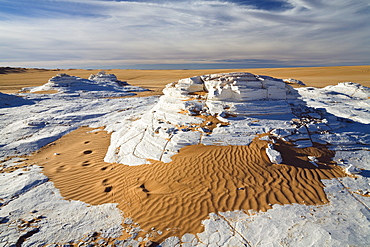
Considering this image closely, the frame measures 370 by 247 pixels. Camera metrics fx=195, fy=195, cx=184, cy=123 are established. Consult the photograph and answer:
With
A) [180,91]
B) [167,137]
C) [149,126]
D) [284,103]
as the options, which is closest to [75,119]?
[149,126]

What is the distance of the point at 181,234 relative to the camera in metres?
4.52

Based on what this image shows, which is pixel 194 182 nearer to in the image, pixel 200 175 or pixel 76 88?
pixel 200 175

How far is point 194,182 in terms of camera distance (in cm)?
620

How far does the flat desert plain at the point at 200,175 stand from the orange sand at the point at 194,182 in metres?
0.04

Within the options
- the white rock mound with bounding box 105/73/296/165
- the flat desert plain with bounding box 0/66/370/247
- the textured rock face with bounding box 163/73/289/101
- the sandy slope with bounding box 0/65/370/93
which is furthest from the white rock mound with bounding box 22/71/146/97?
the textured rock face with bounding box 163/73/289/101

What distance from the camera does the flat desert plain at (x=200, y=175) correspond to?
15.0ft

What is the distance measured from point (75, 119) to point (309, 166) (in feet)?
46.5

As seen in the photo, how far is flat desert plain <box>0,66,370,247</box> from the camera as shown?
457cm

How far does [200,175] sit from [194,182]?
1.20 feet

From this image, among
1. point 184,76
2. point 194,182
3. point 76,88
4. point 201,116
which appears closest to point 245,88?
point 201,116

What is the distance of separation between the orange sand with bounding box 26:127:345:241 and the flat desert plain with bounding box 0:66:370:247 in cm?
4

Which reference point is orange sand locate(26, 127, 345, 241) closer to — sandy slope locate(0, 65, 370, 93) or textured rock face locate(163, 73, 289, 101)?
textured rock face locate(163, 73, 289, 101)

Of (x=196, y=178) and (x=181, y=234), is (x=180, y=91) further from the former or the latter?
(x=181, y=234)

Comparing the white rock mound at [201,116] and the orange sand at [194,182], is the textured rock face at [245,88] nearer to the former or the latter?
the white rock mound at [201,116]
